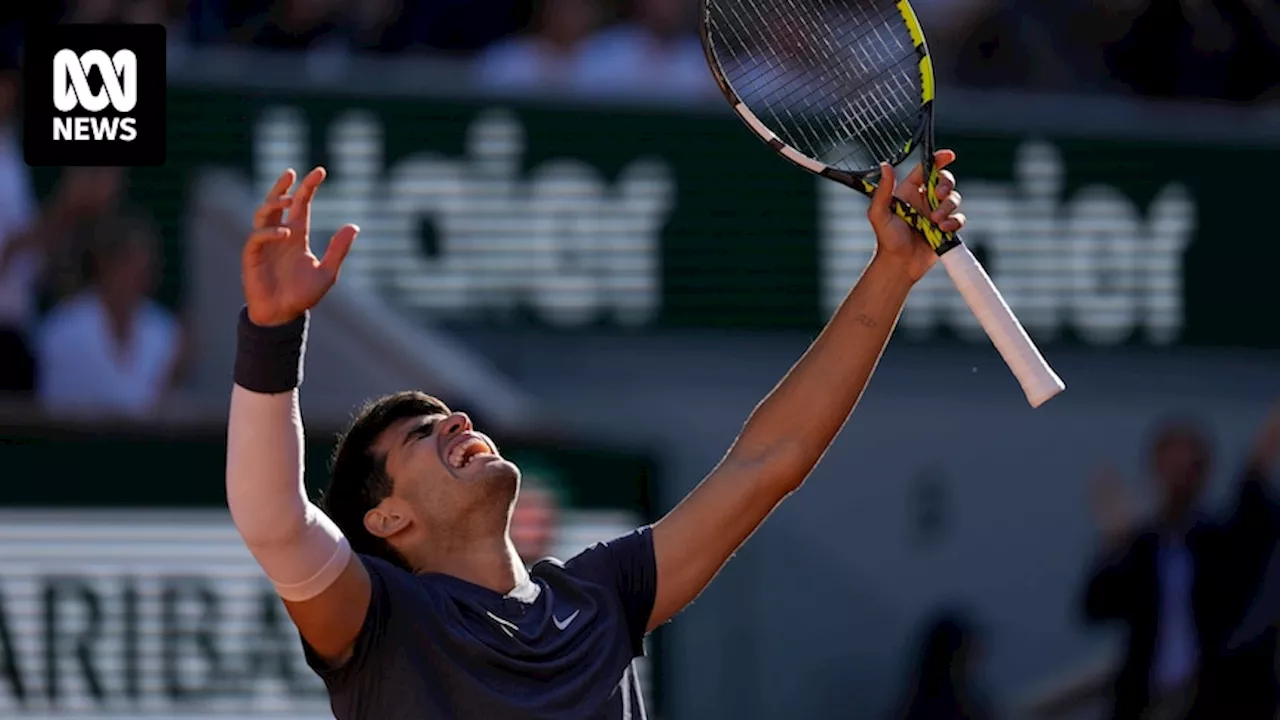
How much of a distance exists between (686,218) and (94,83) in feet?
15.1

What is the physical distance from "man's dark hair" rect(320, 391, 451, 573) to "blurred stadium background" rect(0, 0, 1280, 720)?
3589 millimetres

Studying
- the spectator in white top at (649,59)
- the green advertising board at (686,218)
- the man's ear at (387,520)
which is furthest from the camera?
the spectator in white top at (649,59)

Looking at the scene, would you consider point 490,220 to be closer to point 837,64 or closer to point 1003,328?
point 837,64

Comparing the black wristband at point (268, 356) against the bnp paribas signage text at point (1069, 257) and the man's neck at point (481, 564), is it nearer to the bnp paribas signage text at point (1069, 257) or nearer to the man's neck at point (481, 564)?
the man's neck at point (481, 564)

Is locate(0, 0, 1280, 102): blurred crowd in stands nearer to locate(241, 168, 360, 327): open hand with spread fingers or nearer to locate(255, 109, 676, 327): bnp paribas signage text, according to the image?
locate(255, 109, 676, 327): bnp paribas signage text

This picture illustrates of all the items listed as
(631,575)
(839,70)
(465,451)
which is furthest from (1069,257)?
(465,451)

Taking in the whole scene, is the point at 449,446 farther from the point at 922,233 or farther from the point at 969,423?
the point at 969,423

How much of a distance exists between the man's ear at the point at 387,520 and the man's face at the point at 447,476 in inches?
0.6

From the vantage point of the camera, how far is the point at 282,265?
13.7 ft

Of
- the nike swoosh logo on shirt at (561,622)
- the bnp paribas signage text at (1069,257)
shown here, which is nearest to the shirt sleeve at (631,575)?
the nike swoosh logo on shirt at (561,622)

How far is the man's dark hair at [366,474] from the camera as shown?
4.79 metres

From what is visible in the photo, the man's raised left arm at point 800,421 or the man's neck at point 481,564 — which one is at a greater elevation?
the man's raised left arm at point 800,421

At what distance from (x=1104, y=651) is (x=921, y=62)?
264 inches

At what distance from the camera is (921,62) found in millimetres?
5355
